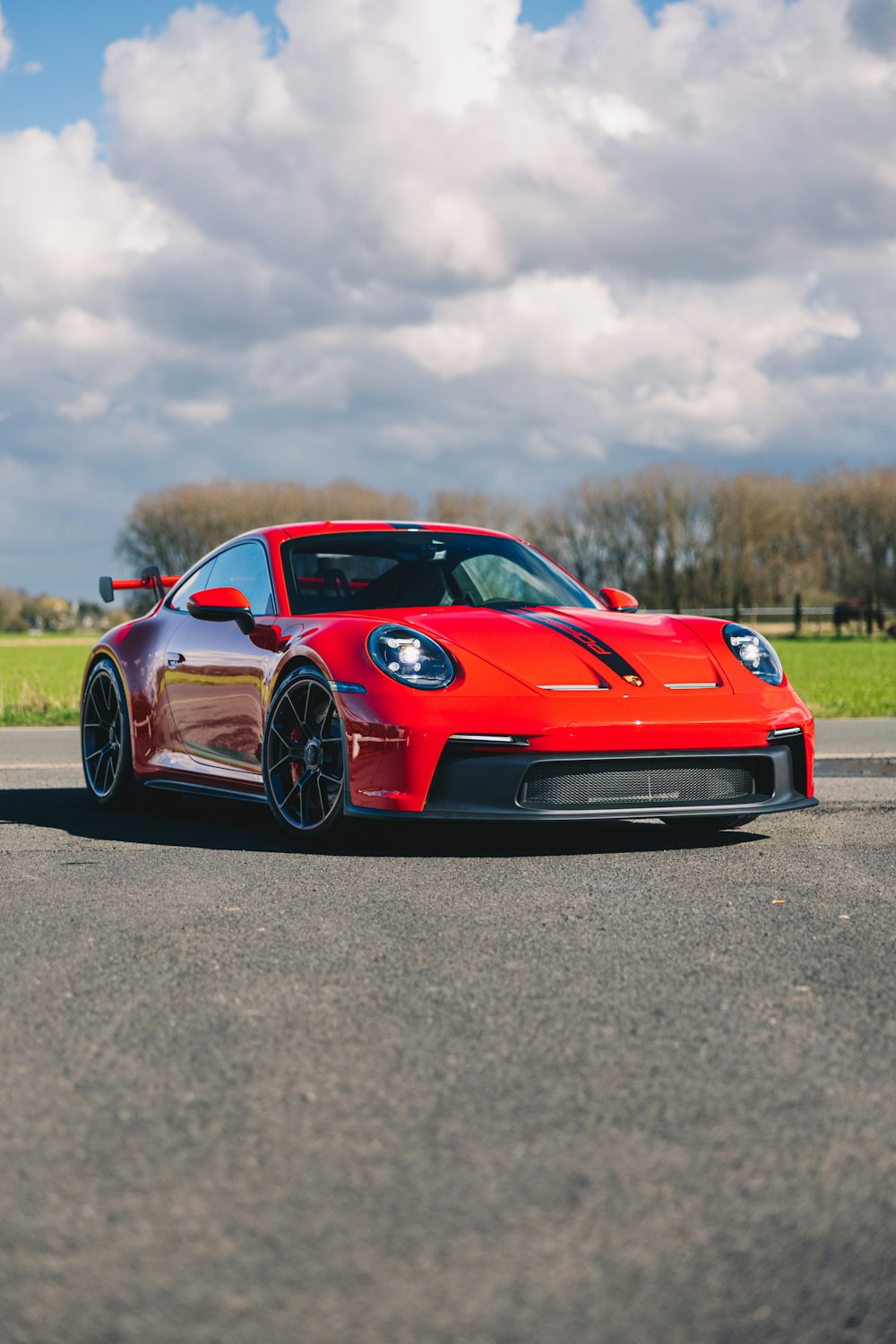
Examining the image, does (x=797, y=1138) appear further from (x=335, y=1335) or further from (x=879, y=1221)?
(x=335, y=1335)

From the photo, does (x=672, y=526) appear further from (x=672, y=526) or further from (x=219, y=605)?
(x=219, y=605)

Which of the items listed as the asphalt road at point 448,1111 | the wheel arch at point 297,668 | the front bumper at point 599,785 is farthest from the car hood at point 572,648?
the asphalt road at point 448,1111

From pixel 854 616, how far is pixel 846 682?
51035 millimetres

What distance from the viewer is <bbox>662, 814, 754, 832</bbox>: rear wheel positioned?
6.71 m

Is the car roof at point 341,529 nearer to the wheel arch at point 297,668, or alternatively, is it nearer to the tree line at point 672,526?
the wheel arch at point 297,668

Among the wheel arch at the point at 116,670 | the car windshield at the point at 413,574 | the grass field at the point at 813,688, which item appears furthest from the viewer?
the grass field at the point at 813,688

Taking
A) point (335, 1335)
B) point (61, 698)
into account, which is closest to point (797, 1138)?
point (335, 1335)

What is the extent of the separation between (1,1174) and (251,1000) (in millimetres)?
1153

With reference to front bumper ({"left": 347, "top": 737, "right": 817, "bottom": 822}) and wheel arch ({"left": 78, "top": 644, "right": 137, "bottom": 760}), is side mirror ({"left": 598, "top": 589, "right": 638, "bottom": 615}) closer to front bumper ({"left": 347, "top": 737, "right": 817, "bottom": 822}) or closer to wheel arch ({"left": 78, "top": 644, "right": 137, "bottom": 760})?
front bumper ({"left": 347, "top": 737, "right": 817, "bottom": 822})

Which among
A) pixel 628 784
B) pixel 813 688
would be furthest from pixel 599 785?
pixel 813 688

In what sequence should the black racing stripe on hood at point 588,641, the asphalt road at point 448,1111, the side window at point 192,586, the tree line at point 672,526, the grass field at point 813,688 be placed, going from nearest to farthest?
1. the asphalt road at point 448,1111
2. the black racing stripe on hood at point 588,641
3. the side window at point 192,586
4. the grass field at point 813,688
5. the tree line at point 672,526

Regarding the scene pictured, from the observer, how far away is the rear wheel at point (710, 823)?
6.71 m

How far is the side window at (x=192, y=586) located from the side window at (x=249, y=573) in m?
0.07

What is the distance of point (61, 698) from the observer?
57.0 ft
